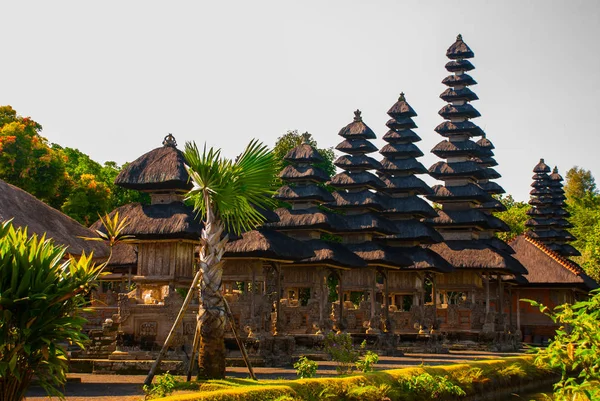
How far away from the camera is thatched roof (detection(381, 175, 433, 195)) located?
4428 centimetres

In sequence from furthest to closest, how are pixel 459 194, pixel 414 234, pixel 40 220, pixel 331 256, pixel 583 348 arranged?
pixel 459 194
pixel 414 234
pixel 331 256
pixel 40 220
pixel 583 348

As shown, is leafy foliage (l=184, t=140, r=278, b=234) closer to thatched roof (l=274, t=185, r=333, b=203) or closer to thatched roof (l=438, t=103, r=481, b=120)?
thatched roof (l=274, t=185, r=333, b=203)

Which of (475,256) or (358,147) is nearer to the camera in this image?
(358,147)

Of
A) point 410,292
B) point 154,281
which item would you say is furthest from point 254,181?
point 410,292

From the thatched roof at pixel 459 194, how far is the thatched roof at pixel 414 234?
4.46 m

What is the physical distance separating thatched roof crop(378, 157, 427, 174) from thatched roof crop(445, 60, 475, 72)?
816 centimetres

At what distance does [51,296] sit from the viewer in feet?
40.3

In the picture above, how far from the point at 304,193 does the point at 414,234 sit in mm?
7388

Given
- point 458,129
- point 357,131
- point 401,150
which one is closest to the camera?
point 357,131

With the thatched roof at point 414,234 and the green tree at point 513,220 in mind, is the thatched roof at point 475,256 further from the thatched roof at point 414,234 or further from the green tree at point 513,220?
the green tree at point 513,220

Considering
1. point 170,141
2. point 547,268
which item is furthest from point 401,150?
point 170,141

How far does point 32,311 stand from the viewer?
40.2 ft

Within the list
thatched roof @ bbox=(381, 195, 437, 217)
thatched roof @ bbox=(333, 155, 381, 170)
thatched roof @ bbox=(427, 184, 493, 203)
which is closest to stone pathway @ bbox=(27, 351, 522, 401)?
thatched roof @ bbox=(333, 155, 381, 170)

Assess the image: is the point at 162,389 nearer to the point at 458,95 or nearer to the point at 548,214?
the point at 458,95
